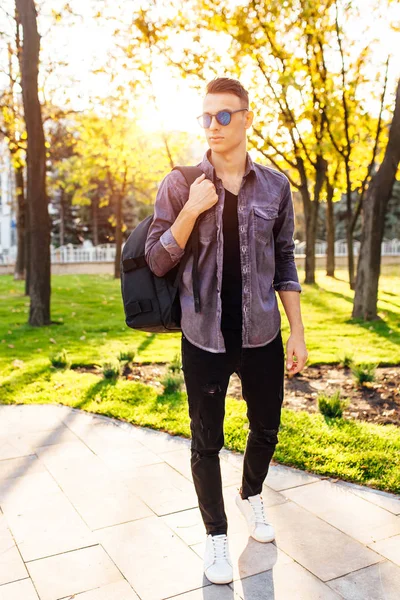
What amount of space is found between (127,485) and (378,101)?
16.5 m

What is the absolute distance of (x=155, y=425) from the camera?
17.9ft

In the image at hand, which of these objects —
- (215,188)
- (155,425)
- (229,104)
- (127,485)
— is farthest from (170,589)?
(155,425)

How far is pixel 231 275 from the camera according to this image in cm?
286

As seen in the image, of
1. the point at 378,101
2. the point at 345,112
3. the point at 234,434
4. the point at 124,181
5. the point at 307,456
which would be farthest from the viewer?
the point at 124,181

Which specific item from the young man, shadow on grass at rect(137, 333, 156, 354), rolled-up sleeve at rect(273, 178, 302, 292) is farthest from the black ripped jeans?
shadow on grass at rect(137, 333, 156, 354)

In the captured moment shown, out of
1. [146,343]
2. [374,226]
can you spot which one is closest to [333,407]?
[146,343]

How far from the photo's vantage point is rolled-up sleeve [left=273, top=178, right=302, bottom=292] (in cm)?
Answer: 306

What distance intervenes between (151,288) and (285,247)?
70 centimetres

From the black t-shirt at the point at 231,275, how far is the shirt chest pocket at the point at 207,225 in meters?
0.05

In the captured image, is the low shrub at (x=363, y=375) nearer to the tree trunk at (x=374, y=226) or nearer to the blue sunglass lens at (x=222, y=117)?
the blue sunglass lens at (x=222, y=117)

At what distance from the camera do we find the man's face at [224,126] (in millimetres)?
2803

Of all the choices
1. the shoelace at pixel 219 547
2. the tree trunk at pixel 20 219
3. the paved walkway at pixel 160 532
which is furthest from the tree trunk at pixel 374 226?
the tree trunk at pixel 20 219

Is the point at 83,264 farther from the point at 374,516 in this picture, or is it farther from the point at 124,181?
the point at 374,516

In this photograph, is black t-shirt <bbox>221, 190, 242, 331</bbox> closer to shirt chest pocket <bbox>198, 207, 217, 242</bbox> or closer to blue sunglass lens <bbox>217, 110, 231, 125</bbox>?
shirt chest pocket <bbox>198, 207, 217, 242</bbox>
